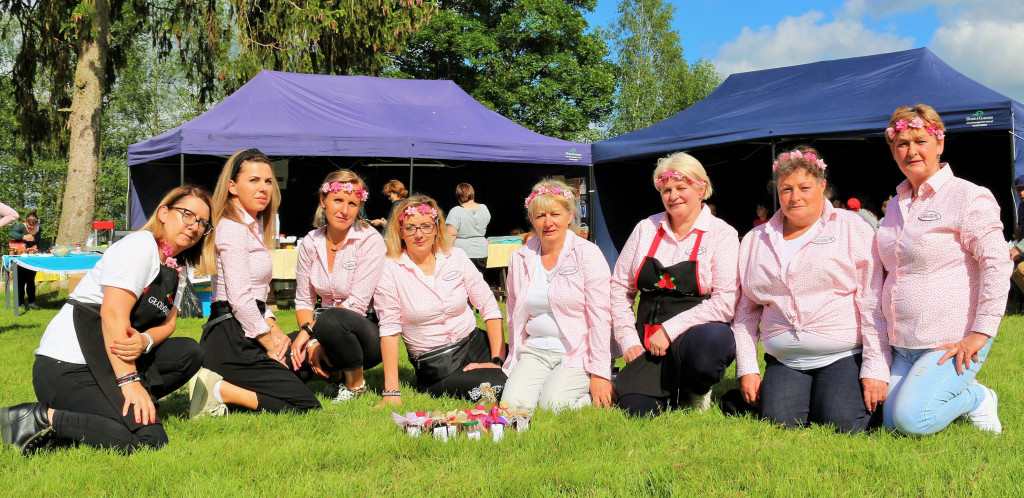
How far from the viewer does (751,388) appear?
10.9ft

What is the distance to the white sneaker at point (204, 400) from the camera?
11.8 feet

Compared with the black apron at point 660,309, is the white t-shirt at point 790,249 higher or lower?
higher

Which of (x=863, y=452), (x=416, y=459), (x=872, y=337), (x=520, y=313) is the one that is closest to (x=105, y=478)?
(x=416, y=459)

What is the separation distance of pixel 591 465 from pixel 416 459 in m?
0.68

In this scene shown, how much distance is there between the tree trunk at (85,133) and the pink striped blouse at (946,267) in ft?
39.6

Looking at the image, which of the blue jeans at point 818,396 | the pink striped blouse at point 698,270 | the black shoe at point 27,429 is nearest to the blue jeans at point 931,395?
the blue jeans at point 818,396

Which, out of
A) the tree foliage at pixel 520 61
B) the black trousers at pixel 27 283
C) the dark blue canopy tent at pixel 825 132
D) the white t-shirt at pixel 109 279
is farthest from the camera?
the tree foliage at pixel 520 61

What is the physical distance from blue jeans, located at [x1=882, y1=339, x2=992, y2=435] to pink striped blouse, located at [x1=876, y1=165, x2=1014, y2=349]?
8cm

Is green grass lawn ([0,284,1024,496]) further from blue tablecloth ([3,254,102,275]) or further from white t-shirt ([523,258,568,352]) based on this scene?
blue tablecloth ([3,254,102,275])

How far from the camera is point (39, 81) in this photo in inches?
531

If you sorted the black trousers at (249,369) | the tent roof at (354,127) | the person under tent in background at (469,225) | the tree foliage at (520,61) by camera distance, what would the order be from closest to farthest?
the black trousers at (249,369), the person under tent in background at (469,225), the tent roof at (354,127), the tree foliage at (520,61)

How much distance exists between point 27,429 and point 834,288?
3.21 meters

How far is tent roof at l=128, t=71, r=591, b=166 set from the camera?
8.86 meters

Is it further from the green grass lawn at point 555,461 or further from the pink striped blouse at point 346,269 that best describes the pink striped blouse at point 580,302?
the pink striped blouse at point 346,269
